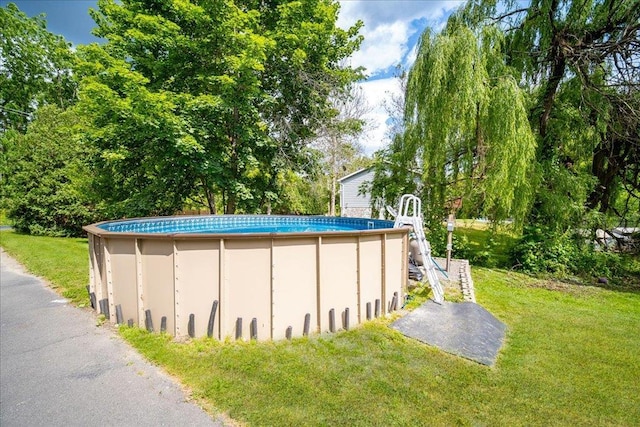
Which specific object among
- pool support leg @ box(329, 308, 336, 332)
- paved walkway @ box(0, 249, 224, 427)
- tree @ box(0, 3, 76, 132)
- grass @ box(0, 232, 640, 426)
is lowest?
grass @ box(0, 232, 640, 426)

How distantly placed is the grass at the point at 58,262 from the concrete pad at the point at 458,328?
5.66 metres

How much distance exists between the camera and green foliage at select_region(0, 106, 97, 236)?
13.6 m

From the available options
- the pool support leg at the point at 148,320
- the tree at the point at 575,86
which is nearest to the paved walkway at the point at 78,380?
the pool support leg at the point at 148,320

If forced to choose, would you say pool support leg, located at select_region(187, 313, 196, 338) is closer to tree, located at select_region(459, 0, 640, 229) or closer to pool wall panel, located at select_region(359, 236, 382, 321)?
pool wall panel, located at select_region(359, 236, 382, 321)

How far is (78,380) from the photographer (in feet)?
10.8

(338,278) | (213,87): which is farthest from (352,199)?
(338,278)

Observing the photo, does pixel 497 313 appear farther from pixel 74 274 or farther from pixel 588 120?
pixel 74 274

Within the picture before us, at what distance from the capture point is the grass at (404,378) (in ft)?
9.45

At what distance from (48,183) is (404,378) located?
16.7 meters

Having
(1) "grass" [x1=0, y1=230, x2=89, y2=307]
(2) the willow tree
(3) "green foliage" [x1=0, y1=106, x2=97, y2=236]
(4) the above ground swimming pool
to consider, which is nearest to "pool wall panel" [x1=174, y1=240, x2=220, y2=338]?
(4) the above ground swimming pool

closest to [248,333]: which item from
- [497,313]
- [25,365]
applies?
[25,365]

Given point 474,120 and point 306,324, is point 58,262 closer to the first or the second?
point 306,324

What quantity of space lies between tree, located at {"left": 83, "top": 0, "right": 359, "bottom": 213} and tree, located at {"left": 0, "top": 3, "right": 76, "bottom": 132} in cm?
1848

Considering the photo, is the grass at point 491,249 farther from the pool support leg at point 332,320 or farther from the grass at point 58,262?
the grass at point 58,262
